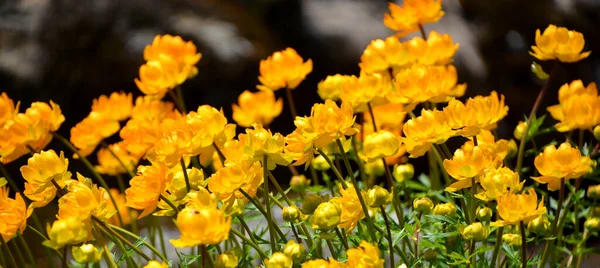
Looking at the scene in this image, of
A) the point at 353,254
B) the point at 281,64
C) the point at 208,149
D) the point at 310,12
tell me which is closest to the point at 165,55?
the point at 281,64

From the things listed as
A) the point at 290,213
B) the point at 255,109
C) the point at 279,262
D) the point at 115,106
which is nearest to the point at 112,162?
the point at 115,106

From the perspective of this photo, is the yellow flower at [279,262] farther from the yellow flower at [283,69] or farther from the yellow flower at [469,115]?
the yellow flower at [283,69]

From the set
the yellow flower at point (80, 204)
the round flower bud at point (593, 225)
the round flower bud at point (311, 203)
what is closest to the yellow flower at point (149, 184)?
the yellow flower at point (80, 204)

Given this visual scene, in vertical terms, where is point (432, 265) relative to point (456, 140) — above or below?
above

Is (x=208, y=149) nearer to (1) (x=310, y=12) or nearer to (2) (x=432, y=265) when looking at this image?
(2) (x=432, y=265)

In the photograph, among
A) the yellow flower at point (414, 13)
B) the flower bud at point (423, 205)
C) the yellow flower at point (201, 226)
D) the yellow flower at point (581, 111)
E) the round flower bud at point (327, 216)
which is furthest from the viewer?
the yellow flower at point (414, 13)

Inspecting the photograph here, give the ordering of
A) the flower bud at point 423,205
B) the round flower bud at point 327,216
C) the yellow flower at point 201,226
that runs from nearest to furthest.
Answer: the yellow flower at point 201,226, the round flower bud at point 327,216, the flower bud at point 423,205
